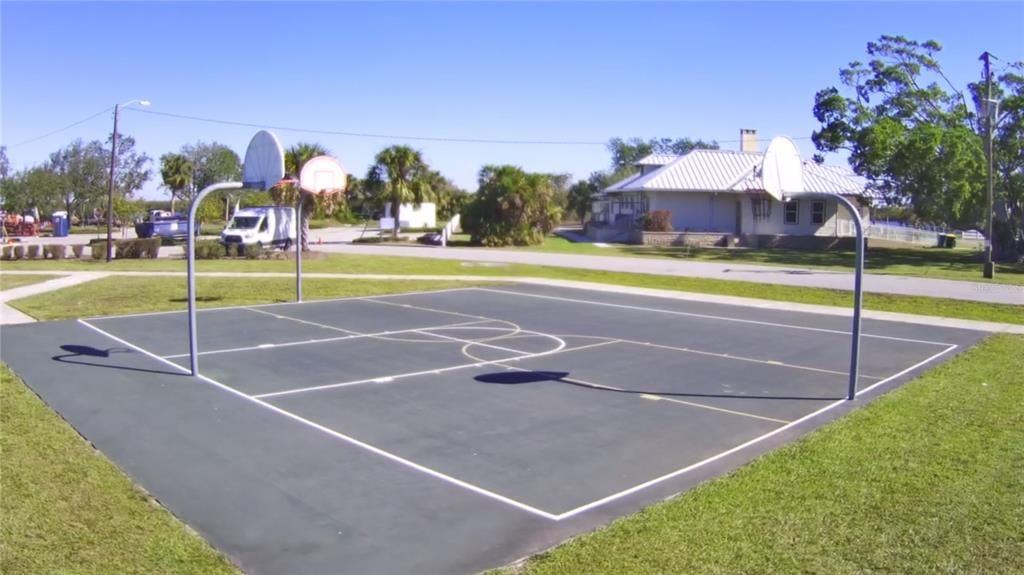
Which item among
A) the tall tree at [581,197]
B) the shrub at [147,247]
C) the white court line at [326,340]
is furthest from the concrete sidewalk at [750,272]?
the tall tree at [581,197]

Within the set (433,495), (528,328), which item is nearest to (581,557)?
(433,495)

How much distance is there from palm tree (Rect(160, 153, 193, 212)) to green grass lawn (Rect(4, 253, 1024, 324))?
36.2 meters

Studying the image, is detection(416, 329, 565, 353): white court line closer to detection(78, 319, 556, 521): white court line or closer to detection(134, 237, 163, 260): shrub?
detection(78, 319, 556, 521): white court line

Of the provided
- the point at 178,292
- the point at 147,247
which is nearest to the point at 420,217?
the point at 147,247

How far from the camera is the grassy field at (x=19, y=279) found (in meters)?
25.0

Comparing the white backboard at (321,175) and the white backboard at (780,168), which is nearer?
the white backboard at (780,168)

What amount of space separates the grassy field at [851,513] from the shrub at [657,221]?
42.3 m

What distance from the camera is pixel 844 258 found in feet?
144

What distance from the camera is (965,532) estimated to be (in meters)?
6.38

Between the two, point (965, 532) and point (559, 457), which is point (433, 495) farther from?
point (965, 532)

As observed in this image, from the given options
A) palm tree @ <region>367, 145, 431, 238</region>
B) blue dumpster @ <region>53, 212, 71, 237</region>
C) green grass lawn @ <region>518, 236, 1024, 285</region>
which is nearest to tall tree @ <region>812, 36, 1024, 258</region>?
green grass lawn @ <region>518, 236, 1024, 285</region>

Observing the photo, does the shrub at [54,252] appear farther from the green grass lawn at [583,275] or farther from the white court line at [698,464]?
the white court line at [698,464]

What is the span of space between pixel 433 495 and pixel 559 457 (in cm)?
169

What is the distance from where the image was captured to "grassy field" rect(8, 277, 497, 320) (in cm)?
2020
